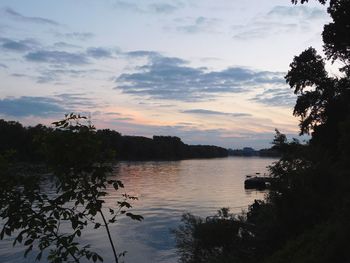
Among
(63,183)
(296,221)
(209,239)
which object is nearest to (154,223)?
(209,239)

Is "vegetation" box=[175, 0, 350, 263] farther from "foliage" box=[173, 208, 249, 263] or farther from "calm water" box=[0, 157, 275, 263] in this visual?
"calm water" box=[0, 157, 275, 263]

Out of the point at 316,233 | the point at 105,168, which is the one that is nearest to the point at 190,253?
the point at 316,233

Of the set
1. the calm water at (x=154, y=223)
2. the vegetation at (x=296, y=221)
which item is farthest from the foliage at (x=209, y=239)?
the calm water at (x=154, y=223)

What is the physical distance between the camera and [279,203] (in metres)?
21.5

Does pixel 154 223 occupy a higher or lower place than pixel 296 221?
lower

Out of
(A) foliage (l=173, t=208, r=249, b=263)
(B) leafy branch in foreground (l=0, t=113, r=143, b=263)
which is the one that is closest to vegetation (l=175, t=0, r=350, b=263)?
(A) foliage (l=173, t=208, r=249, b=263)

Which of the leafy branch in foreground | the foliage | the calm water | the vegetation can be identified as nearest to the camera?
the leafy branch in foreground

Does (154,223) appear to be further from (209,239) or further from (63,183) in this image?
(63,183)

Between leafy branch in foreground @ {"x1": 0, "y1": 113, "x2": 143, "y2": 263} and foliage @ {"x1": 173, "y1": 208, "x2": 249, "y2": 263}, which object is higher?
leafy branch in foreground @ {"x1": 0, "y1": 113, "x2": 143, "y2": 263}

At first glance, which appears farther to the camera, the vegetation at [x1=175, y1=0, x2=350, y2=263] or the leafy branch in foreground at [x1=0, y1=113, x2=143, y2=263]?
the vegetation at [x1=175, y1=0, x2=350, y2=263]

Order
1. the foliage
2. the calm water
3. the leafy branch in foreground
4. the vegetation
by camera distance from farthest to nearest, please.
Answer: the calm water, the foliage, the vegetation, the leafy branch in foreground

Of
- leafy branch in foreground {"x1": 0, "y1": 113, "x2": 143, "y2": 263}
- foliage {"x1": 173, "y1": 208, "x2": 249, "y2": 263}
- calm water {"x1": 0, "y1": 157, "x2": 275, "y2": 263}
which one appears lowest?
calm water {"x1": 0, "y1": 157, "x2": 275, "y2": 263}

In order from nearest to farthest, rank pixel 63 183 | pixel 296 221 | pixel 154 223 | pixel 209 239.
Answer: pixel 63 183
pixel 296 221
pixel 209 239
pixel 154 223

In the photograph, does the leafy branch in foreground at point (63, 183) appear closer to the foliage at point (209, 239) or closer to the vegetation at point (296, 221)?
the vegetation at point (296, 221)
